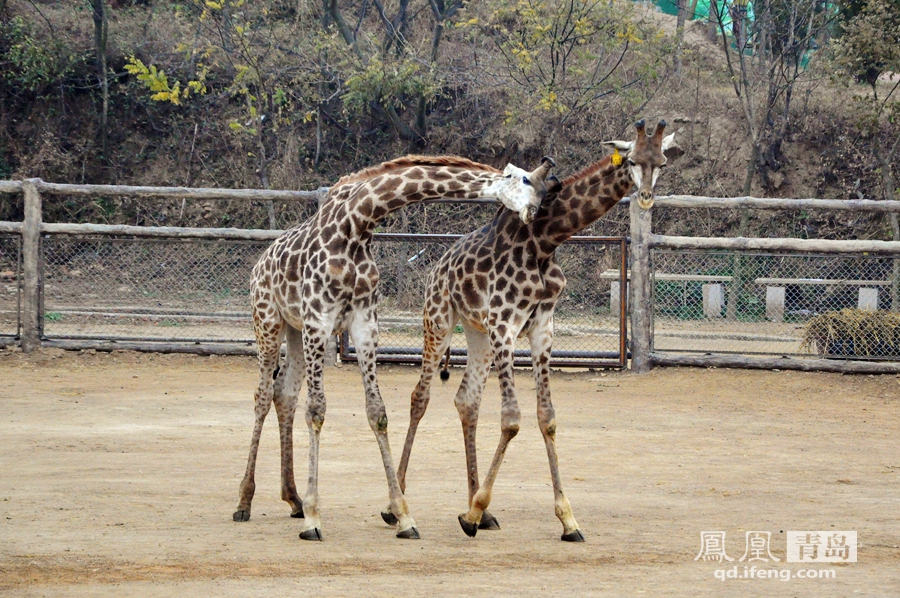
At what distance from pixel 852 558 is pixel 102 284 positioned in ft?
39.9

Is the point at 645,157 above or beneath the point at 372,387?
above

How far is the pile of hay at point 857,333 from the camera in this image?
11.4m

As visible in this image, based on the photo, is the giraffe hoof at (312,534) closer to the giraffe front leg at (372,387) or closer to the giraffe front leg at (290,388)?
the giraffe front leg at (372,387)

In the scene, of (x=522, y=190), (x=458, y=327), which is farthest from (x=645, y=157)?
(x=458, y=327)

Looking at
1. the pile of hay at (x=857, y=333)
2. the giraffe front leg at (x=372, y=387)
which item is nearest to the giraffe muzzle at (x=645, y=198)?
the giraffe front leg at (x=372, y=387)

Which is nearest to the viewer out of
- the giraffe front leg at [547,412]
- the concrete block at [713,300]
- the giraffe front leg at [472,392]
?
the giraffe front leg at [547,412]

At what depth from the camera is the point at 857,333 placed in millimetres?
11477

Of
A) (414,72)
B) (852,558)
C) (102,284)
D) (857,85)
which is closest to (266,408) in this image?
(852,558)

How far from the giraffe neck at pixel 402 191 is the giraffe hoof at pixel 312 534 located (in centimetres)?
170

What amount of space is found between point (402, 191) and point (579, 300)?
1071cm

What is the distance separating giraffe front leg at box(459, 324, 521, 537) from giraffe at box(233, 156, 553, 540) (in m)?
0.34

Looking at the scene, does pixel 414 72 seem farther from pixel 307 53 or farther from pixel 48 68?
pixel 48 68

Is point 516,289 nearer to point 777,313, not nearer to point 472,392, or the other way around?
point 472,392

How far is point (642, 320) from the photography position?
1177 cm
